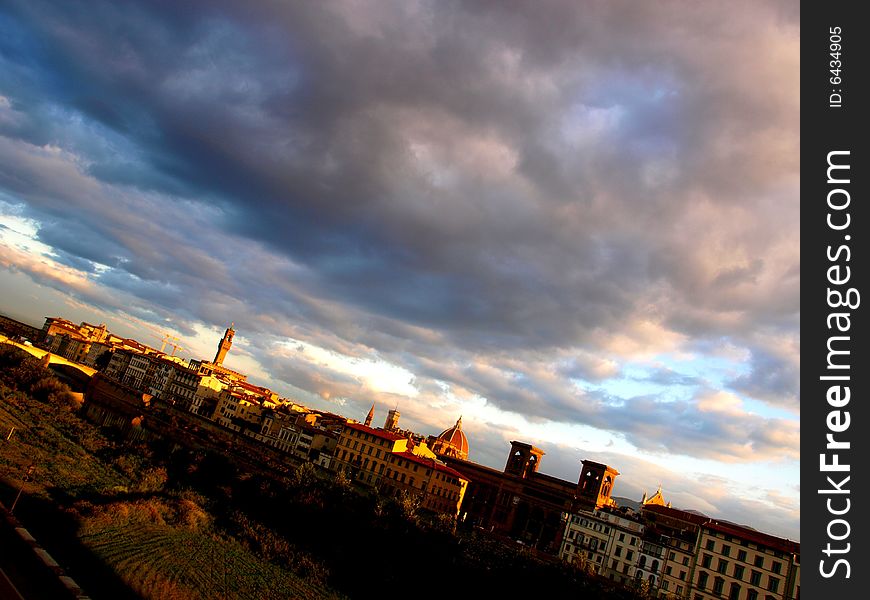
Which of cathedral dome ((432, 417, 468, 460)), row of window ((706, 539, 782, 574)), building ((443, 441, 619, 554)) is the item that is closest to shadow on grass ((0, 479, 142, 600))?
row of window ((706, 539, 782, 574))

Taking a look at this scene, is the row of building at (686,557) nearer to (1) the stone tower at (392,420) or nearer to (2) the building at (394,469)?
(2) the building at (394,469)

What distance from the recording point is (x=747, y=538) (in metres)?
59.3

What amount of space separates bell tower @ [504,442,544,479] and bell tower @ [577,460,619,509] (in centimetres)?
1250

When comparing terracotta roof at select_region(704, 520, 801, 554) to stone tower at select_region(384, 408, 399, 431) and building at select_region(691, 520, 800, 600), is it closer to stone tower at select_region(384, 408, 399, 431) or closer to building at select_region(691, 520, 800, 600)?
building at select_region(691, 520, 800, 600)

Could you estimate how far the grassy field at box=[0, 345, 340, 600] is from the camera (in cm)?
3647

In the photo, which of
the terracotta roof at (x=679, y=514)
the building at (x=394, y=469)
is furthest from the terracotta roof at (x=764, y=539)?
the building at (x=394, y=469)

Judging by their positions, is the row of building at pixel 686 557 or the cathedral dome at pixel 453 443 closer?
Result: the row of building at pixel 686 557

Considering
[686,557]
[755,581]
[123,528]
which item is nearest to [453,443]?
[686,557]

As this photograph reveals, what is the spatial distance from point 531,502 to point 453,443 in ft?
156

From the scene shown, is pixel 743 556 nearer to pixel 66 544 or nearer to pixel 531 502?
pixel 531 502

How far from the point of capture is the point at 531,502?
100438mm

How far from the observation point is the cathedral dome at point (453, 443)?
138750 mm

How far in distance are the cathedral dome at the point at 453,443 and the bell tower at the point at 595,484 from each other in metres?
45.1
